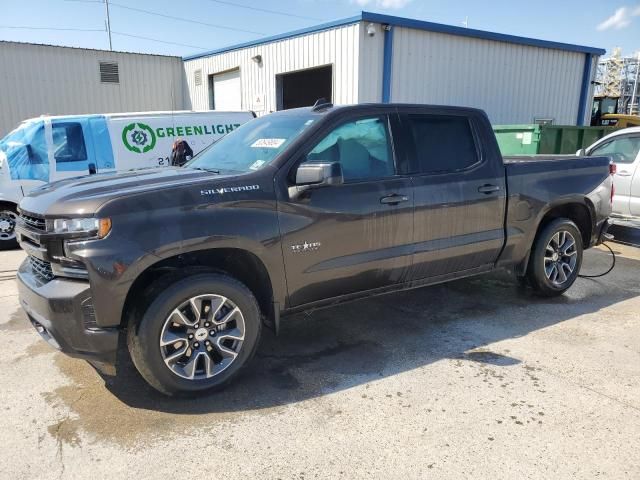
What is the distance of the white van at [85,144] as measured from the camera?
26.5 feet

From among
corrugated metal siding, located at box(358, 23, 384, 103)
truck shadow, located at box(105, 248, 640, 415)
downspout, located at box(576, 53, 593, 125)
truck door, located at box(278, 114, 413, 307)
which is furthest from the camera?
downspout, located at box(576, 53, 593, 125)

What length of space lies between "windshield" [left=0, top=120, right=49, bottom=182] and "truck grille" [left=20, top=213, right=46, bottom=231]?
534 cm

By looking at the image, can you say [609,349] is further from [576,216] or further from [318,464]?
[318,464]

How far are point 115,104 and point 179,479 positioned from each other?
16.8m

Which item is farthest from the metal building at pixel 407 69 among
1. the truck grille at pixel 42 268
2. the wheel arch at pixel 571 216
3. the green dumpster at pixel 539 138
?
the truck grille at pixel 42 268

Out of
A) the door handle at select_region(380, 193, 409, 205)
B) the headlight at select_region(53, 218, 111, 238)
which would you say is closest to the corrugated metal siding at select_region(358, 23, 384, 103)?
the door handle at select_region(380, 193, 409, 205)

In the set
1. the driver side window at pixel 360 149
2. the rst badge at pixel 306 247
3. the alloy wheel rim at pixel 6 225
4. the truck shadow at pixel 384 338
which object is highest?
the driver side window at pixel 360 149

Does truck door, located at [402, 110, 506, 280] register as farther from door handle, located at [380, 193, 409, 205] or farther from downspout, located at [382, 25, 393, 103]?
downspout, located at [382, 25, 393, 103]

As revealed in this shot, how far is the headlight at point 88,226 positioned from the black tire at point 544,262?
13.2 feet

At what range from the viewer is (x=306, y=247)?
358 cm

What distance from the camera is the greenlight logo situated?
8875 millimetres

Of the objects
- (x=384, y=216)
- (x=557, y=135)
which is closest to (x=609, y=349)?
(x=384, y=216)

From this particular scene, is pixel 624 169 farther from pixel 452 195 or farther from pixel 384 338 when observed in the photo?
pixel 384 338

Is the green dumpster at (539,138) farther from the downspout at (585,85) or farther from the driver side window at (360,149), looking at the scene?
the driver side window at (360,149)
